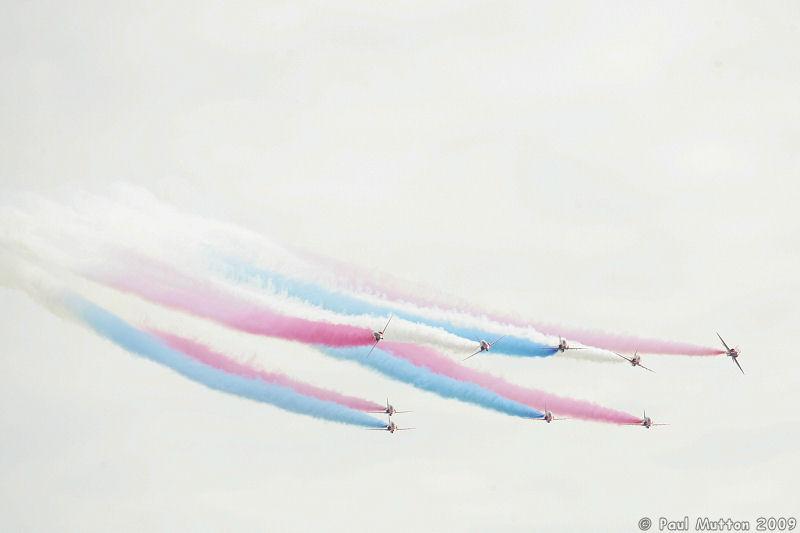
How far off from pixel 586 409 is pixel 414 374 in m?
14.8

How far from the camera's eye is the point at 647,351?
109438 millimetres

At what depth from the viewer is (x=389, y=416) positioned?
111 metres

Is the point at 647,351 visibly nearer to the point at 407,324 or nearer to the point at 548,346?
the point at 548,346

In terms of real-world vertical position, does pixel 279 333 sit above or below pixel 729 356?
below

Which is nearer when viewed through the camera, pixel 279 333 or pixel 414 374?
pixel 279 333

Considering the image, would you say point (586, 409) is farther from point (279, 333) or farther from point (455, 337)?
point (279, 333)

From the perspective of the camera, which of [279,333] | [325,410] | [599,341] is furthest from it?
[599,341]

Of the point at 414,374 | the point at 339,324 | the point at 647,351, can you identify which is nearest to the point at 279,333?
the point at 339,324

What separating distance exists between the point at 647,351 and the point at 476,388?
43.1 feet

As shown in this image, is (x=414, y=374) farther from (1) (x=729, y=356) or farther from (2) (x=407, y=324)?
(1) (x=729, y=356)

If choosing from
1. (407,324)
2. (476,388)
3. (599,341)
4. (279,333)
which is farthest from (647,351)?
(279,333)

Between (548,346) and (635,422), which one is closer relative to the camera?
(548,346)

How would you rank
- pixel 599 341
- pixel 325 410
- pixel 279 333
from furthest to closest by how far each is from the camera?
pixel 599 341
pixel 325 410
pixel 279 333

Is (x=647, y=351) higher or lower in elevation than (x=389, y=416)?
higher
